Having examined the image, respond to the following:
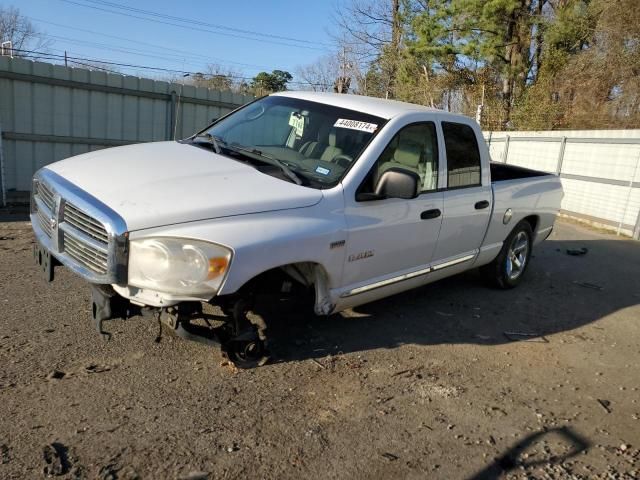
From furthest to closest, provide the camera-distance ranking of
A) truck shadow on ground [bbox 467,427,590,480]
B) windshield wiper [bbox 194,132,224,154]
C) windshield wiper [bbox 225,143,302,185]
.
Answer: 1. windshield wiper [bbox 194,132,224,154]
2. windshield wiper [bbox 225,143,302,185]
3. truck shadow on ground [bbox 467,427,590,480]

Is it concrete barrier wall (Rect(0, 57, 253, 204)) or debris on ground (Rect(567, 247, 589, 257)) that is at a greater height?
concrete barrier wall (Rect(0, 57, 253, 204))

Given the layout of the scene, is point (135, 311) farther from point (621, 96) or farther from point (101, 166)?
point (621, 96)

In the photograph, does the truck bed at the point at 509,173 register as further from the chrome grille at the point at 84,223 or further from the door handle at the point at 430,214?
the chrome grille at the point at 84,223

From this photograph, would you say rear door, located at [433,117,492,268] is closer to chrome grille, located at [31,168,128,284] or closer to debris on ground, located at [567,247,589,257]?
chrome grille, located at [31,168,128,284]

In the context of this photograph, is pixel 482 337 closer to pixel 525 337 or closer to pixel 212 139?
pixel 525 337

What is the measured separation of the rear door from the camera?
4.91 meters

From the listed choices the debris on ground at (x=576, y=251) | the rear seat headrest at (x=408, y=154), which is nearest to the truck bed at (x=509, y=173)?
the rear seat headrest at (x=408, y=154)

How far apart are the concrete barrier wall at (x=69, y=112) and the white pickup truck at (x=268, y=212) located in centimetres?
511

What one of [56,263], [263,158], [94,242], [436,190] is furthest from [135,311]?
[436,190]

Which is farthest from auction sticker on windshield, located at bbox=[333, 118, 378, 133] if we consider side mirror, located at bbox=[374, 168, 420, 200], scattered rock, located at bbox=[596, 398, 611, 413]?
scattered rock, located at bbox=[596, 398, 611, 413]

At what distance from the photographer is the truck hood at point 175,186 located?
10.3ft

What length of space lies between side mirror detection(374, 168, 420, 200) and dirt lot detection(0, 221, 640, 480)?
1333mm

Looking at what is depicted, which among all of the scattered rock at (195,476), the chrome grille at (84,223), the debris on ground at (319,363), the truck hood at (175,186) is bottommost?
the scattered rock at (195,476)

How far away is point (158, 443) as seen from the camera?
2.95 meters
